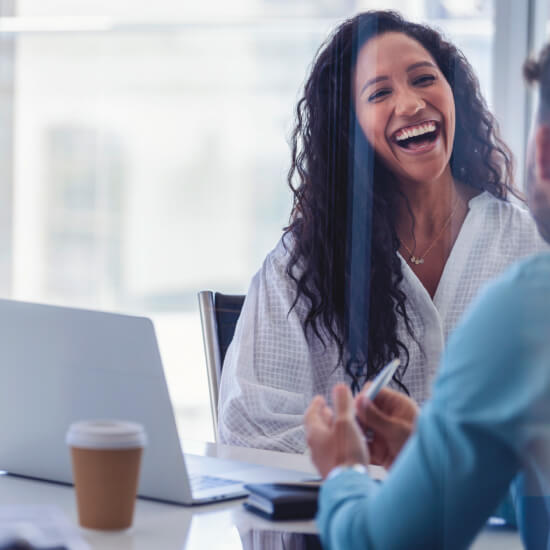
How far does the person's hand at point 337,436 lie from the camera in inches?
28.0

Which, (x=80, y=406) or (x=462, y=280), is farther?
(x=462, y=280)

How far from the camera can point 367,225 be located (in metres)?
1.29

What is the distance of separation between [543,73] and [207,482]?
1.71 ft

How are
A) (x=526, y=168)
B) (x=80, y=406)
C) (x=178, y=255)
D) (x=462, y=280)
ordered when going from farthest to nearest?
(x=178, y=255) → (x=462, y=280) → (x=80, y=406) → (x=526, y=168)

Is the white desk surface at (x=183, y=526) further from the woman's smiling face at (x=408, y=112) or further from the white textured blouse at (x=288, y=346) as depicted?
the woman's smiling face at (x=408, y=112)

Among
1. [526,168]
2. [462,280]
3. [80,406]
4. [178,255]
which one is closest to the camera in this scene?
[526,168]

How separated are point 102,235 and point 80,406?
98.6 inches

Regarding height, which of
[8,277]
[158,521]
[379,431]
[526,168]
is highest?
[526,168]

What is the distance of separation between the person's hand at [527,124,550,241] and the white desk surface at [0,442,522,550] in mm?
240

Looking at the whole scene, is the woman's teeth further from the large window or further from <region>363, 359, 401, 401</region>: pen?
the large window

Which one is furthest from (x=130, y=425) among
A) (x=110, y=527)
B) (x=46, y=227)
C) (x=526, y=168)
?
(x=46, y=227)

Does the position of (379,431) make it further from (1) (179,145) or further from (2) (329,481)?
(1) (179,145)

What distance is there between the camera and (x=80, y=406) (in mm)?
795

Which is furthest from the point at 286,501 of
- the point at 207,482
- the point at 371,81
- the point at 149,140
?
the point at 149,140
